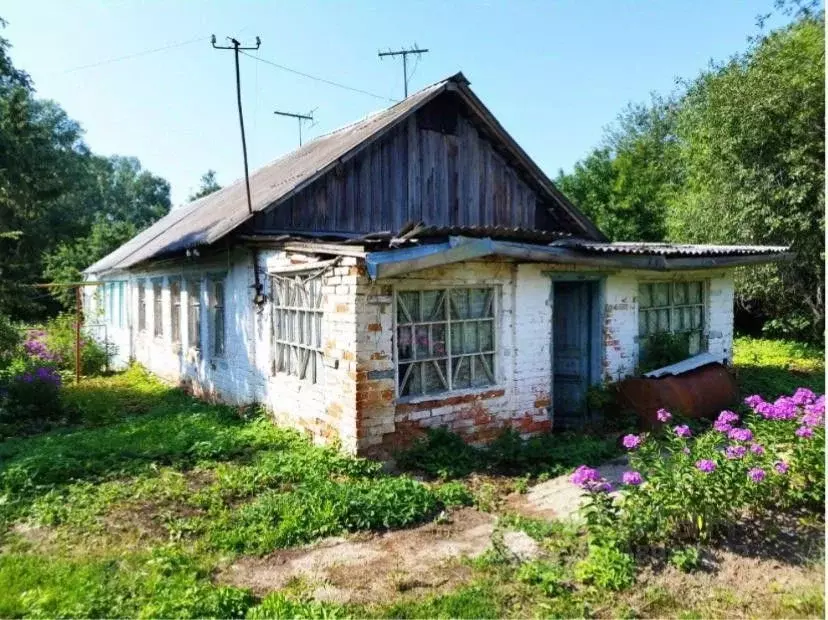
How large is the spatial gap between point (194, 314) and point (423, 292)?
5.86 m

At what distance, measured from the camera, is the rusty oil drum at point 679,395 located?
780 cm

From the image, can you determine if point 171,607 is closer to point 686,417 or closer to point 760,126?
point 686,417

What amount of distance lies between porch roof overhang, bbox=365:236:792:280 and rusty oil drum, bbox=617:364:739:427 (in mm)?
1469

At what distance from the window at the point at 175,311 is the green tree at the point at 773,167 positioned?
13.1 m

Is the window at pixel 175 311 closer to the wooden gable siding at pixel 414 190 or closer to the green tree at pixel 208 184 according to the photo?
the wooden gable siding at pixel 414 190

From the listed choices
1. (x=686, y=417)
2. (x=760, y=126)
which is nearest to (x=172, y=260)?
(x=686, y=417)

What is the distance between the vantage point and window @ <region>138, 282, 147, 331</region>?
1462 centimetres

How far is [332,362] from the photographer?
6.74 m

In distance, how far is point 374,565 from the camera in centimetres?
443

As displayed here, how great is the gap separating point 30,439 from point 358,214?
563cm

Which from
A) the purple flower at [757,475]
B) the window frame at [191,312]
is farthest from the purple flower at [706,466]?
the window frame at [191,312]

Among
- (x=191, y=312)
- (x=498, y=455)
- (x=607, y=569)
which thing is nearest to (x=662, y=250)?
(x=498, y=455)

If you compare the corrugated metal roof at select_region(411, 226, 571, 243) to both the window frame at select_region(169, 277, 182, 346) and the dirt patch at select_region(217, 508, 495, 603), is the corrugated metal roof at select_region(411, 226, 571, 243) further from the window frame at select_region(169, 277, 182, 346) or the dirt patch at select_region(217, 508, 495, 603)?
the window frame at select_region(169, 277, 182, 346)

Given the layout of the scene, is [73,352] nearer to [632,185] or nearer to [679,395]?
[679,395]
